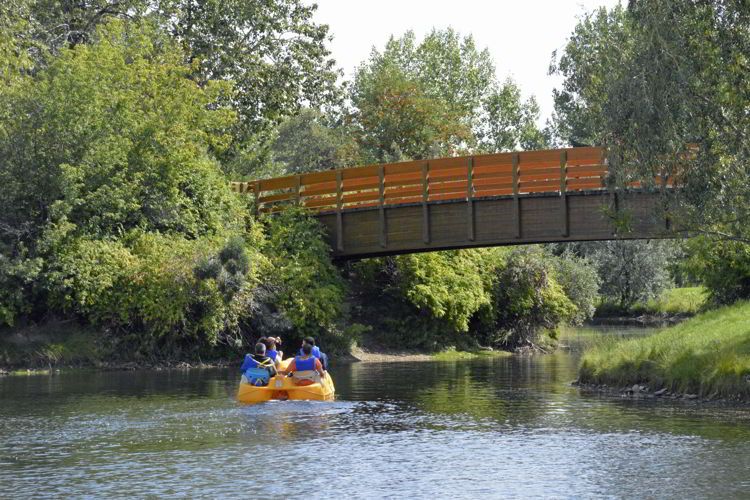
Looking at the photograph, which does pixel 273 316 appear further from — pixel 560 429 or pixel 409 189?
pixel 560 429

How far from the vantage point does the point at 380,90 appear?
2749 inches

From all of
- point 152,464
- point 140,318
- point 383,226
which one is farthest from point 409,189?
point 152,464

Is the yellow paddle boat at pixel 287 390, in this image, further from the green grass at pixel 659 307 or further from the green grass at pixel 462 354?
the green grass at pixel 659 307

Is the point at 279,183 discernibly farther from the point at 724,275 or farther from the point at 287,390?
the point at 287,390

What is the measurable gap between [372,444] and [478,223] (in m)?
21.9

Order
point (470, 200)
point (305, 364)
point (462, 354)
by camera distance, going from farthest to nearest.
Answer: point (462, 354) < point (470, 200) < point (305, 364)

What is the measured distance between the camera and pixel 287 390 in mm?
28125

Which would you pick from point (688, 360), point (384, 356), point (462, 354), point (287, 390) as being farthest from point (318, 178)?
point (688, 360)

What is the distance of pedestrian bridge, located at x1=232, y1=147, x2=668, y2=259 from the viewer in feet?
131

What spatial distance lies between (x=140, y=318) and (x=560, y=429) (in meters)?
21.1

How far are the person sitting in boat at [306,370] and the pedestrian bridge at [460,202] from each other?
12.3 metres

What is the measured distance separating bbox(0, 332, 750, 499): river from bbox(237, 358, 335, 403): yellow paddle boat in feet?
1.57

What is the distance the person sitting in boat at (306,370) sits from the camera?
92.8ft

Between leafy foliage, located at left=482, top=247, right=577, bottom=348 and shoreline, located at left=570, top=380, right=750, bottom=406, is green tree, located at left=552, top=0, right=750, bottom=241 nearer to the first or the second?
shoreline, located at left=570, top=380, right=750, bottom=406
